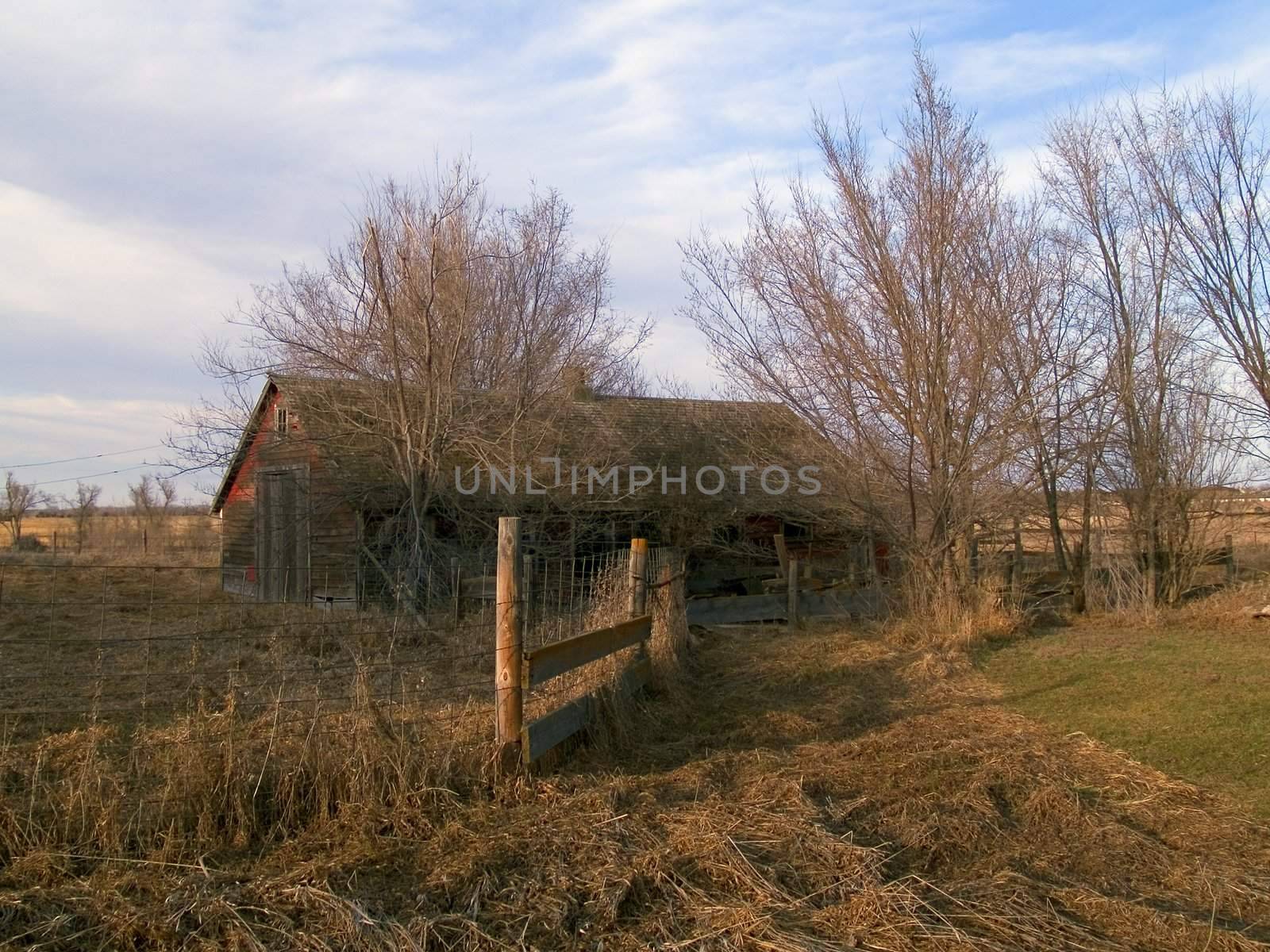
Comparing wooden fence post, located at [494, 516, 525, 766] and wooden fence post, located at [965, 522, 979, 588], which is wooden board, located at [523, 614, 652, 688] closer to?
wooden fence post, located at [494, 516, 525, 766]

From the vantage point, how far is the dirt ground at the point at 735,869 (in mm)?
3752

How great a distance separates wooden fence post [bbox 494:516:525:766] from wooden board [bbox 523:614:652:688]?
0.14 meters

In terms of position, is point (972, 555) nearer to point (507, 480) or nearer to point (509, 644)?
point (507, 480)

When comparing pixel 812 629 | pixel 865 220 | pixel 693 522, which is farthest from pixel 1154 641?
pixel 693 522

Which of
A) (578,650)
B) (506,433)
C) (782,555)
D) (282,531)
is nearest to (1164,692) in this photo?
(578,650)

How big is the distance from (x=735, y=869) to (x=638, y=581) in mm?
5351

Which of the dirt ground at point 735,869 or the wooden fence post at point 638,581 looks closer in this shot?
the dirt ground at point 735,869

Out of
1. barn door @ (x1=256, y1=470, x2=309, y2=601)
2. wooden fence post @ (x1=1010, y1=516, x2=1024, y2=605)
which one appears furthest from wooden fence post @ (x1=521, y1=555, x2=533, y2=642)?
wooden fence post @ (x1=1010, y1=516, x2=1024, y2=605)

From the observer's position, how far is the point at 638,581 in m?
9.59

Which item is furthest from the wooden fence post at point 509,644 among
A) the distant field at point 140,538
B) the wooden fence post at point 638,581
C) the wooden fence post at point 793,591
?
the distant field at point 140,538

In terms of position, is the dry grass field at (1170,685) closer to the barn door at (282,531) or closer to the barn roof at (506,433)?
the barn roof at (506,433)

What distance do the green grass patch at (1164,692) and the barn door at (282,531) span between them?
36.6 feet

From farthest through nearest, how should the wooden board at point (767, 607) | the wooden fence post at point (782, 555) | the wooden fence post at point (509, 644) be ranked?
the wooden fence post at point (782, 555) → the wooden board at point (767, 607) → the wooden fence post at point (509, 644)

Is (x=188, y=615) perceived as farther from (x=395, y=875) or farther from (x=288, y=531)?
(x=395, y=875)
